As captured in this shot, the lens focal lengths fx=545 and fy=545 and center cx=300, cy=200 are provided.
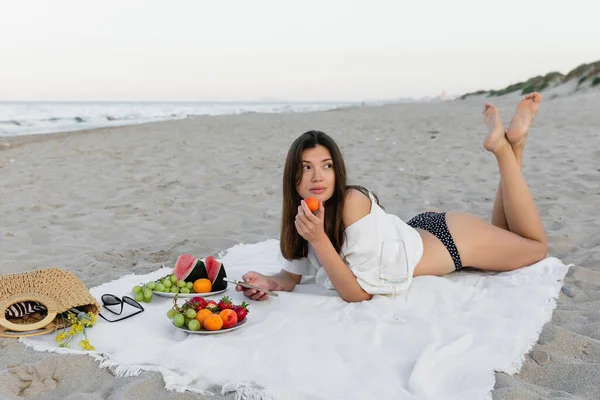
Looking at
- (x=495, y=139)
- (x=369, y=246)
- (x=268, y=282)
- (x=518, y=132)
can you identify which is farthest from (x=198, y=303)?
(x=518, y=132)

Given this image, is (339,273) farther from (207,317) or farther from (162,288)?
(162,288)

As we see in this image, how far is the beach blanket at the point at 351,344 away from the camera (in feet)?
8.17

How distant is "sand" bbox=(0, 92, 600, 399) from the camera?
262cm

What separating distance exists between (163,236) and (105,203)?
169 centimetres

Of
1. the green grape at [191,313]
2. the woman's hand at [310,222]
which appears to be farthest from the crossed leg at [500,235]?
the green grape at [191,313]

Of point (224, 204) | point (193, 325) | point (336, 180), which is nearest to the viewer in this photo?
point (193, 325)

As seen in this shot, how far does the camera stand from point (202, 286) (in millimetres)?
3746

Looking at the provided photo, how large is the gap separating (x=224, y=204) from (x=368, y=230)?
132 inches

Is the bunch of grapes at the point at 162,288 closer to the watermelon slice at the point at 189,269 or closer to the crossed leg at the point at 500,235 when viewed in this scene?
the watermelon slice at the point at 189,269

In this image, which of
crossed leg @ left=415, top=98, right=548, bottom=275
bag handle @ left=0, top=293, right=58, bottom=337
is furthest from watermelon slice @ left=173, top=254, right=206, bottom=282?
crossed leg @ left=415, top=98, right=548, bottom=275

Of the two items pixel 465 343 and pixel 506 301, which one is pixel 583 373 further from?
pixel 506 301

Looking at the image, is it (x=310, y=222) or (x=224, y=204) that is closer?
(x=310, y=222)

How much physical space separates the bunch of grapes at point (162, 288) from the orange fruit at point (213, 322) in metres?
0.74

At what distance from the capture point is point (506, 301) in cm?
341
